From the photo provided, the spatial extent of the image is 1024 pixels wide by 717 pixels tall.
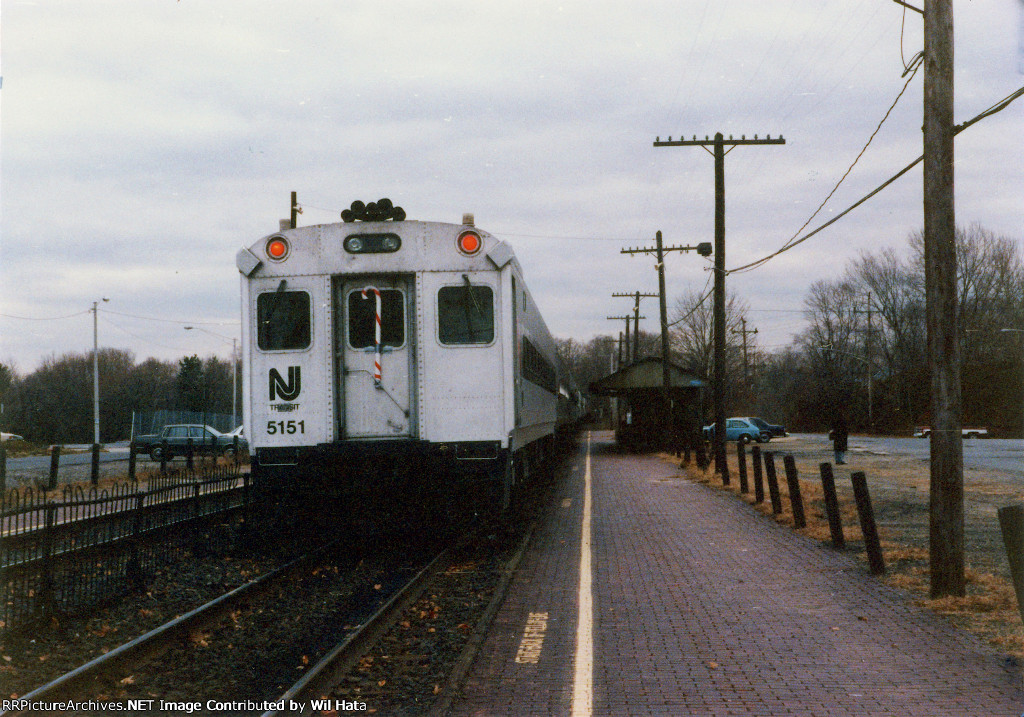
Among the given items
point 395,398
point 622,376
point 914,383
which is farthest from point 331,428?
point 914,383

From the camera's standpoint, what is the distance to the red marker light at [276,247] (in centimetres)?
1015

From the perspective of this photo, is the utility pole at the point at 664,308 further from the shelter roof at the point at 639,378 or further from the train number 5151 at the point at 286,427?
the train number 5151 at the point at 286,427

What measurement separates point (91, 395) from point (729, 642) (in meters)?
70.3

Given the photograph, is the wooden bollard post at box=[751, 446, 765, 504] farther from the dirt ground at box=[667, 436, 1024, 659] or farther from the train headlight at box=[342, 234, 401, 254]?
the train headlight at box=[342, 234, 401, 254]

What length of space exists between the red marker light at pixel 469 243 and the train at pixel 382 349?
14 millimetres

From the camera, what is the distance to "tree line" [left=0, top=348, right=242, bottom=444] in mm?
59812

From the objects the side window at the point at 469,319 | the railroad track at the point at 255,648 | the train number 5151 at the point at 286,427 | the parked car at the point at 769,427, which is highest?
the side window at the point at 469,319

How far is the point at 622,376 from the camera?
120 ft

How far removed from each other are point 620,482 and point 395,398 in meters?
11.8

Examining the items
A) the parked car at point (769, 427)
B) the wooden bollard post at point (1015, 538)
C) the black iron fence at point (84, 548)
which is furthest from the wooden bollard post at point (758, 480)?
the parked car at point (769, 427)

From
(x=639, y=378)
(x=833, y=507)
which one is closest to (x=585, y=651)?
(x=833, y=507)

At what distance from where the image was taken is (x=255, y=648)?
649cm

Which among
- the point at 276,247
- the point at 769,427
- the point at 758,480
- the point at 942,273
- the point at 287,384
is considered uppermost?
the point at 276,247

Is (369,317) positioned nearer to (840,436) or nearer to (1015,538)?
(1015,538)
